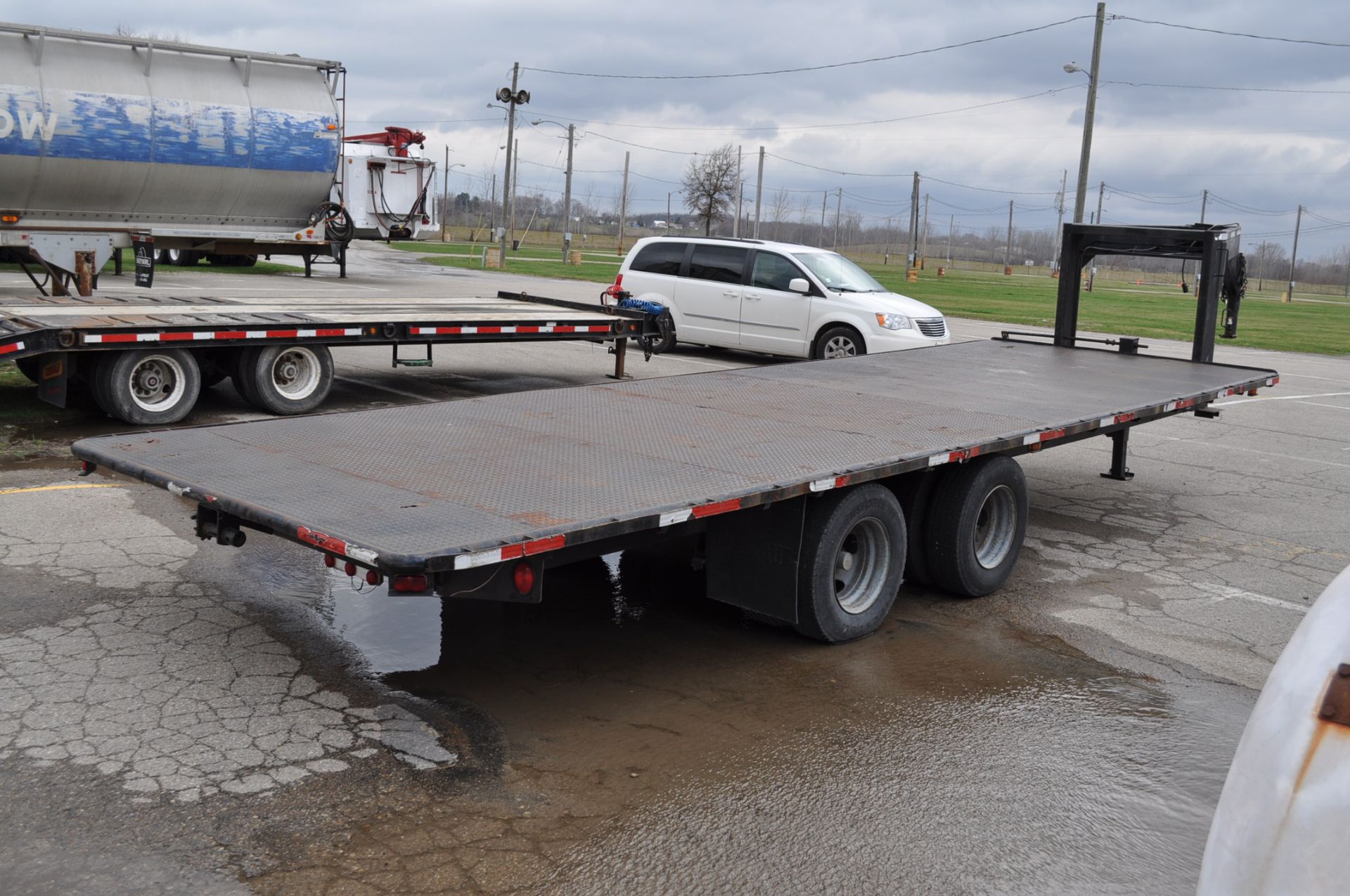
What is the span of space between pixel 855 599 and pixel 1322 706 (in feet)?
13.8

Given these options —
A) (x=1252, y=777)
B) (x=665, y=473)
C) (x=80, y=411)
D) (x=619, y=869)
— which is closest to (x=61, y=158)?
(x=80, y=411)

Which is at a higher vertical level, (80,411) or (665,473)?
(665,473)

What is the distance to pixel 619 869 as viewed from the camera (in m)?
3.93

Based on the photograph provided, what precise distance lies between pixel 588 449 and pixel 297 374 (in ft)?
22.1

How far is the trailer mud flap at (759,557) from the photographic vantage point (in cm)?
573

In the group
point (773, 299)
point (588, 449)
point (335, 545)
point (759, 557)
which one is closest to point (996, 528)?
point (759, 557)

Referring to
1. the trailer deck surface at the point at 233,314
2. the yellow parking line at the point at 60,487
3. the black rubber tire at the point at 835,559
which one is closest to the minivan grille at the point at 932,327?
the trailer deck surface at the point at 233,314

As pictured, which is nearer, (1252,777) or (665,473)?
(1252,777)

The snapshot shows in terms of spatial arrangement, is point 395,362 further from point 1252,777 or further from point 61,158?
point 1252,777

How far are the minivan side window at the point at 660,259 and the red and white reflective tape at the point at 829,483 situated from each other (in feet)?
42.0

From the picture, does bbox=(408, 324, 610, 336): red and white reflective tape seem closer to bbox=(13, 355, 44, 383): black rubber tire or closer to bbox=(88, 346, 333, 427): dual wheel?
bbox=(88, 346, 333, 427): dual wheel

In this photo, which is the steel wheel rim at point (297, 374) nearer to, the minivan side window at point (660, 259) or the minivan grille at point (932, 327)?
the minivan side window at point (660, 259)

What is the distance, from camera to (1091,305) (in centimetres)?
4462

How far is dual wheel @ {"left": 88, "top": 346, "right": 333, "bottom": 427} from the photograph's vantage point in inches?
409
